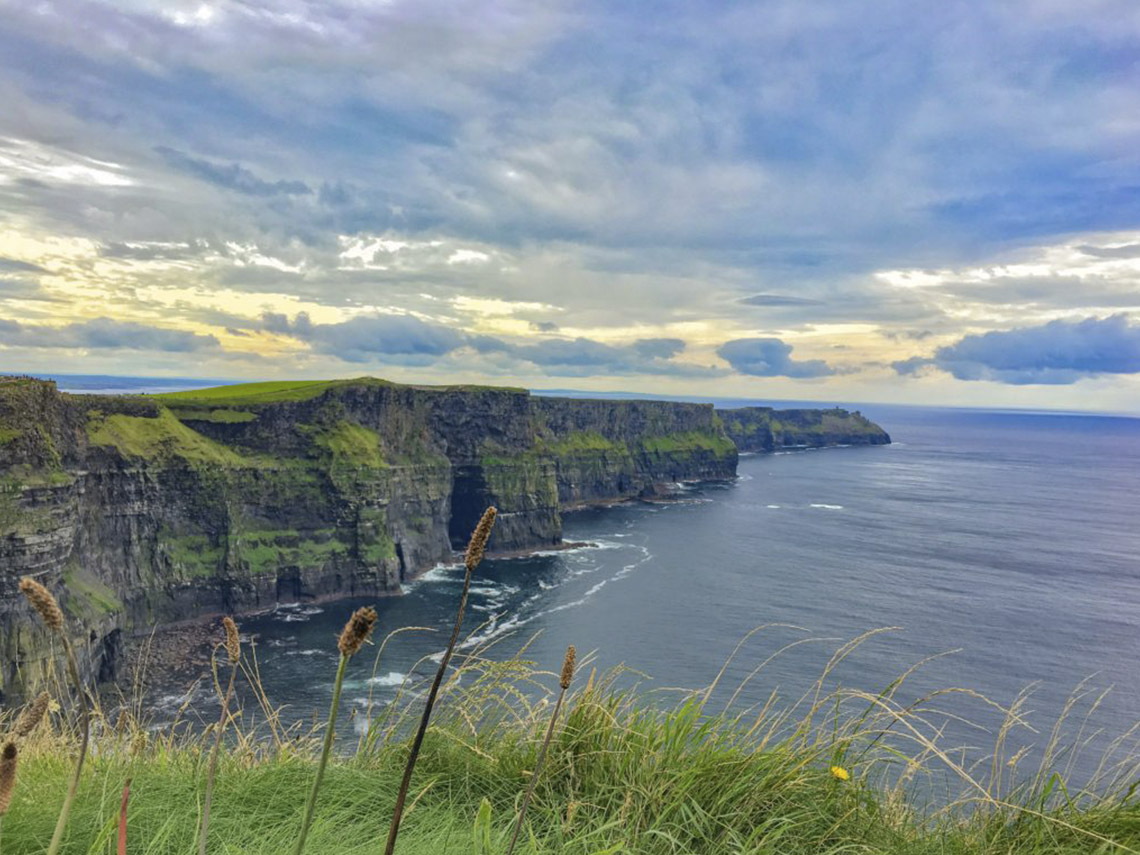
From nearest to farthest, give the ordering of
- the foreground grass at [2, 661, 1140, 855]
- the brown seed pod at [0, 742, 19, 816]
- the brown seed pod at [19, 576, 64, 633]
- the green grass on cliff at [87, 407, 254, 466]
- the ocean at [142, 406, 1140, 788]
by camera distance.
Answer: the brown seed pod at [0, 742, 19, 816], the brown seed pod at [19, 576, 64, 633], the foreground grass at [2, 661, 1140, 855], the ocean at [142, 406, 1140, 788], the green grass on cliff at [87, 407, 254, 466]

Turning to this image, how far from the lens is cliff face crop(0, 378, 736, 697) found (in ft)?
177

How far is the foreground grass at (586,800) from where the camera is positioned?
4.72 metres

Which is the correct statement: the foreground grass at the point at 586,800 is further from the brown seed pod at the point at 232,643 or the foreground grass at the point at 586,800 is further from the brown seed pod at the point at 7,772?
the brown seed pod at the point at 7,772

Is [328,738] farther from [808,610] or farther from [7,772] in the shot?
[808,610]

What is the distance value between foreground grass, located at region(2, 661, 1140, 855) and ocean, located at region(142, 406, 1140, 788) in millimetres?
17342

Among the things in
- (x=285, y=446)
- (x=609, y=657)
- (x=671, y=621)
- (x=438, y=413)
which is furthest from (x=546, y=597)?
(x=438, y=413)

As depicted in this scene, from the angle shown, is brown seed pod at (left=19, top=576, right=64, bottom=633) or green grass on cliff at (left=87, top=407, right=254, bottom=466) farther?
green grass on cliff at (left=87, top=407, right=254, bottom=466)

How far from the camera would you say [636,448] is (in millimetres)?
184500

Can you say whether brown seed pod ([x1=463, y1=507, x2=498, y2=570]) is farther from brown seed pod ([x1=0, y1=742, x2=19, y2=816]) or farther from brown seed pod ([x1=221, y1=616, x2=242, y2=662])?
brown seed pod ([x1=0, y1=742, x2=19, y2=816])

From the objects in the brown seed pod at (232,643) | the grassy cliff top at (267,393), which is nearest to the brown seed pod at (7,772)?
the brown seed pod at (232,643)

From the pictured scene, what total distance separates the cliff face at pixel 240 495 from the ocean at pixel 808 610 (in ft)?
21.5

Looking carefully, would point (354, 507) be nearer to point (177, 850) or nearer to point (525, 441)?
point (525, 441)

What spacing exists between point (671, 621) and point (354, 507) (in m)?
43.3

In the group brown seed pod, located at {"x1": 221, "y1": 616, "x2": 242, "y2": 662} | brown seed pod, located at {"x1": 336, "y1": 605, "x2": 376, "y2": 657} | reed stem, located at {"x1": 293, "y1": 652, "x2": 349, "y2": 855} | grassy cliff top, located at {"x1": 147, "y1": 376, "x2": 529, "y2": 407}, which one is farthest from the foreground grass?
grassy cliff top, located at {"x1": 147, "y1": 376, "x2": 529, "y2": 407}
